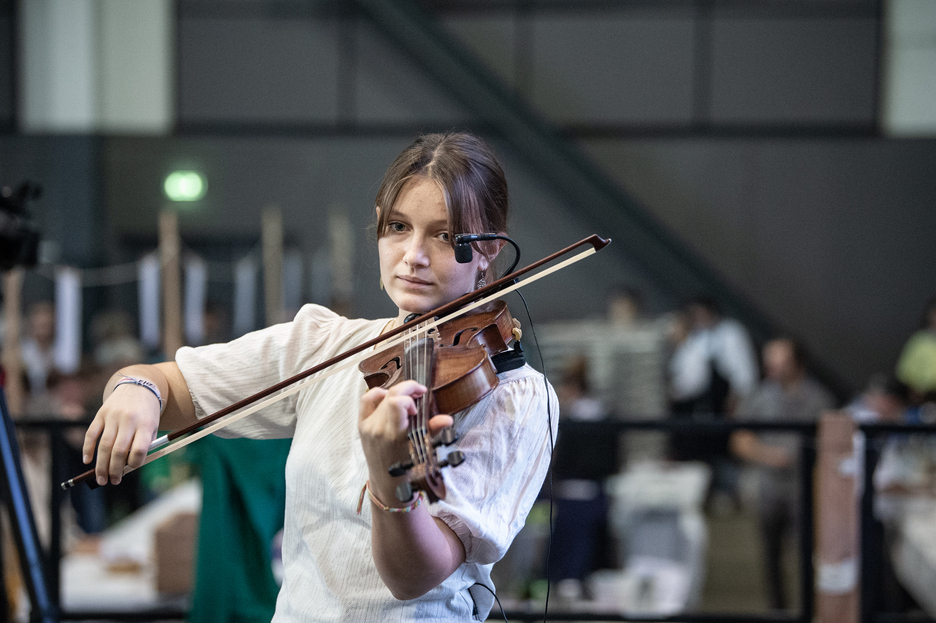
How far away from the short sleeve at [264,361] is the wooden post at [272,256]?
5954 mm

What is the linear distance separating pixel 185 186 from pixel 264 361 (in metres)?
6.80

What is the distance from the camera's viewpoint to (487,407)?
0.91 metres

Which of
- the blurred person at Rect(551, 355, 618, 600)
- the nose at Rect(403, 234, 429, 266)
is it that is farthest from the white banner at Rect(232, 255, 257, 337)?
the nose at Rect(403, 234, 429, 266)

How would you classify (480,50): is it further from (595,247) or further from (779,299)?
(595,247)

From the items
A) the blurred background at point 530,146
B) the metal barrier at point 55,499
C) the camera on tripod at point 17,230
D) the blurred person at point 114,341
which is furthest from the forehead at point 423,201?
the blurred background at point 530,146

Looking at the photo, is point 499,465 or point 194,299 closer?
point 499,465

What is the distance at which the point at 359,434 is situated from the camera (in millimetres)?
829

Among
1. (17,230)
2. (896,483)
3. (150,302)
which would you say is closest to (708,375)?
(896,483)

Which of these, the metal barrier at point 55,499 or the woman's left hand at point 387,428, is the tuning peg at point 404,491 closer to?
the woman's left hand at point 387,428

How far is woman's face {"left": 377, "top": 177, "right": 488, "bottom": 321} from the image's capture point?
3.14 ft

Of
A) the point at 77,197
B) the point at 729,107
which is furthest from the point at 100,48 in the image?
the point at 729,107

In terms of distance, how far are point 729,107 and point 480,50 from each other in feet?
7.41

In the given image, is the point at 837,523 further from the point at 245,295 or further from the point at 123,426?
the point at 245,295

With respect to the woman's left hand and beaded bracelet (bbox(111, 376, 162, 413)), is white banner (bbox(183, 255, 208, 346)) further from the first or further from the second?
the woman's left hand
